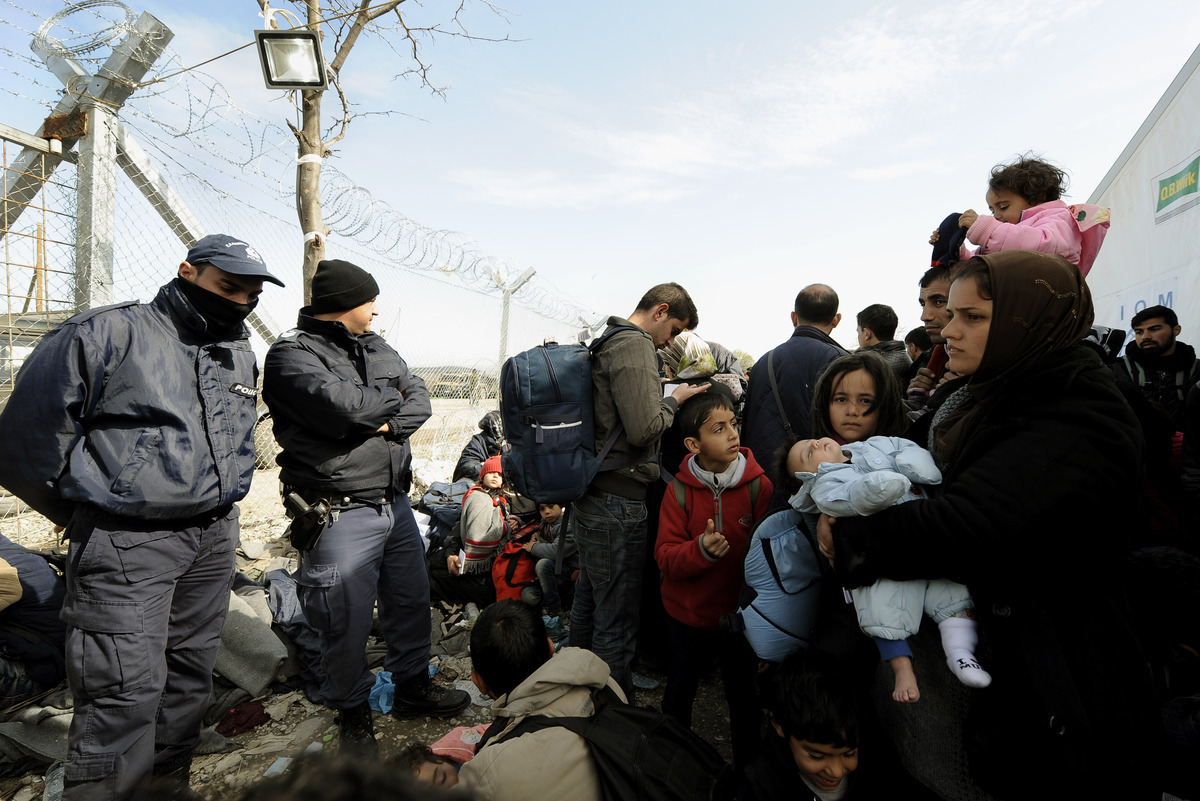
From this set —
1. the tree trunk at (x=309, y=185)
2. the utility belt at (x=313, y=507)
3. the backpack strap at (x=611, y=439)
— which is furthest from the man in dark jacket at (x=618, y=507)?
the tree trunk at (x=309, y=185)

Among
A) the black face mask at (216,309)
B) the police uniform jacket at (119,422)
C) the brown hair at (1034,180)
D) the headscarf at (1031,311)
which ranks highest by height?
the brown hair at (1034,180)

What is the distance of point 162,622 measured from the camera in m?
1.97

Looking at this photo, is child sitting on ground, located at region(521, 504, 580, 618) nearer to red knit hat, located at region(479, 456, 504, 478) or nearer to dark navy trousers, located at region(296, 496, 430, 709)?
red knit hat, located at region(479, 456, 504, 478)

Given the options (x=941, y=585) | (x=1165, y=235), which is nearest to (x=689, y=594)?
(x=941, y=585)

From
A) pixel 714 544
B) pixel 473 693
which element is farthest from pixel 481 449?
pixel 714 544

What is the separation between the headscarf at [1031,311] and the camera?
3.94 ft

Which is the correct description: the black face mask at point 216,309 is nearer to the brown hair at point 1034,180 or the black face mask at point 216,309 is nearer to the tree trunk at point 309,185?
the tree trunk at point 309,185

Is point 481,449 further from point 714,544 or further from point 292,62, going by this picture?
point 714,544

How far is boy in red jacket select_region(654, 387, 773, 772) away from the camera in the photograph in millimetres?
2189

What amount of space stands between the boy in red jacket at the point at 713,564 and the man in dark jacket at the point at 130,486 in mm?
1715

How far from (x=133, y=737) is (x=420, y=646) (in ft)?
3.79

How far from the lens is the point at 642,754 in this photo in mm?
1436

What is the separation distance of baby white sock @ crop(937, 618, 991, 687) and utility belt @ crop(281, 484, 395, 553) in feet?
7.18

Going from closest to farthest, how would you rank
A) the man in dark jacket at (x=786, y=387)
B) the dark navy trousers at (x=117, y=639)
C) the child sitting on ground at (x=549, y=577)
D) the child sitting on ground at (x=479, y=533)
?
1. the dark navy trousers at (x=117, y=639)
2. the man in dark jacket at (x=786, y=387)
3. the child sitting on ground at (x=549, y=577)
4. the child sitting on ground at (x=479, y=533)
